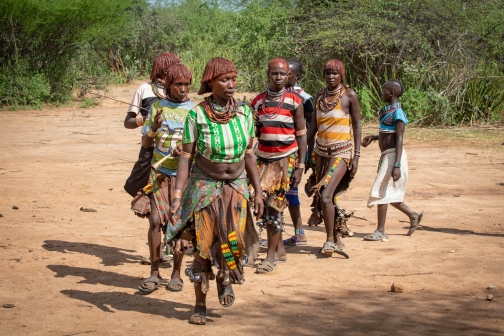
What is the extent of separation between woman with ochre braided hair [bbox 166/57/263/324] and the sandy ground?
36cm

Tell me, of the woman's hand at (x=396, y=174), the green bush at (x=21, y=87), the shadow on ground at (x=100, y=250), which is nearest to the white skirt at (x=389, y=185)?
the woman's hand at (x=396, y=174)

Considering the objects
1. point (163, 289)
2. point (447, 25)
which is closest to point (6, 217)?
point (163, 289)

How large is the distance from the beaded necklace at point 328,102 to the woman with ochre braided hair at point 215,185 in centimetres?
203

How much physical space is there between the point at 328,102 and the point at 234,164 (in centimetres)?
220

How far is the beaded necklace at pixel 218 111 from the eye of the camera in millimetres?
4523

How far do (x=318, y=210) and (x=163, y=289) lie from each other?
188 cm

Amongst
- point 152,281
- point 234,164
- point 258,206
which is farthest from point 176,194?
point 152,281

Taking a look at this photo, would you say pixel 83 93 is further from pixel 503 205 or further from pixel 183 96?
pixel 183 96

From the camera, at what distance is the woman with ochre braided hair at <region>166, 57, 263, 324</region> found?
452cm

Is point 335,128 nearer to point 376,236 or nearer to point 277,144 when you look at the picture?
point 277,144

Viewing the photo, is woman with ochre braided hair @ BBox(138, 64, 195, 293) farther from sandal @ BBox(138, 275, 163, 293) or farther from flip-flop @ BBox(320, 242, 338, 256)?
flip-flop @ BBox(320, 242, 338, 256)

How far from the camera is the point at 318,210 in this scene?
22.2 feet

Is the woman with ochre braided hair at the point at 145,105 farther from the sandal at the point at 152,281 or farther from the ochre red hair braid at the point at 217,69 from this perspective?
the ochre red hair braid at the point at 217,69

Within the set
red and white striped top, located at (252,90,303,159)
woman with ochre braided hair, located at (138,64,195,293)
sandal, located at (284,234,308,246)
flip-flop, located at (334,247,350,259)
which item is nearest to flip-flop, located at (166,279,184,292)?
woman with ochre braided hair, located at (138,64,195,293)
